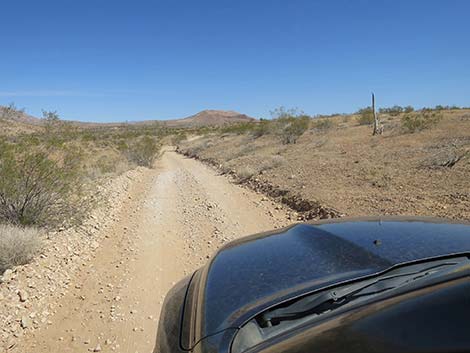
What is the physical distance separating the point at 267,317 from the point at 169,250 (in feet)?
18.1

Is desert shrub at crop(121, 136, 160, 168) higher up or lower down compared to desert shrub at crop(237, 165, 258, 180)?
higher up

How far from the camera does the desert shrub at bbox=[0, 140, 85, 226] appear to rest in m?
7.86

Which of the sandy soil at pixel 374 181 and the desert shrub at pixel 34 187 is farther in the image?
the sandy soil at pixel 374 181

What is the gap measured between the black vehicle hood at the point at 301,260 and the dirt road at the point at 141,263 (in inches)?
89.8

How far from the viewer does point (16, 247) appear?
6.07 metres

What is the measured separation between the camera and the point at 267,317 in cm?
188

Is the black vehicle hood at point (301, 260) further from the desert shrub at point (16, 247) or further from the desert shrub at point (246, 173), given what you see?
the desert shrub at point (246, 173)

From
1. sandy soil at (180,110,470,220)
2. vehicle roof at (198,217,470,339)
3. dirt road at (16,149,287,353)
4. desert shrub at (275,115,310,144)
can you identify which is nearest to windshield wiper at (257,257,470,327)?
vehicle roof at (198,217,470,339)

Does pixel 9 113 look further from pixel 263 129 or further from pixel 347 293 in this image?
pixel 263 129

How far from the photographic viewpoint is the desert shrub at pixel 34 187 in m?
7.86

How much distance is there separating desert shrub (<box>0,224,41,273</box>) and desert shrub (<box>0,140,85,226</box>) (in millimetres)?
1542

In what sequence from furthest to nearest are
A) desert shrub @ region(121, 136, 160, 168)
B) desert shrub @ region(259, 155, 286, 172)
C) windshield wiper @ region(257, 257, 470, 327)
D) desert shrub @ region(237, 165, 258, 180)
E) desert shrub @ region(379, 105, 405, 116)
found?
desert shrub @ region(379, 105, 405, 116), desert shrub @ region(121, 136, 160, 168), desert shrub @ region(259, 155, 286, 172), desert shrub @ region(237, 165, 258, 180), windshield wiper @ region(257, 257, 470, 327)

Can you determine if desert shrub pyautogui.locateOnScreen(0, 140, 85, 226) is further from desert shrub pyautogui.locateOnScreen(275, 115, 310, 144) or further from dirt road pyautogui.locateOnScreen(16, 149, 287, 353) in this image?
desert shrub pyautogui.locateOnScreen(275, 115, 310, 144)

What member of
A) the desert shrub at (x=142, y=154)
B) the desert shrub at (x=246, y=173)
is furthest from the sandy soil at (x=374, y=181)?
the desert shrub at (x=142, y=154)
